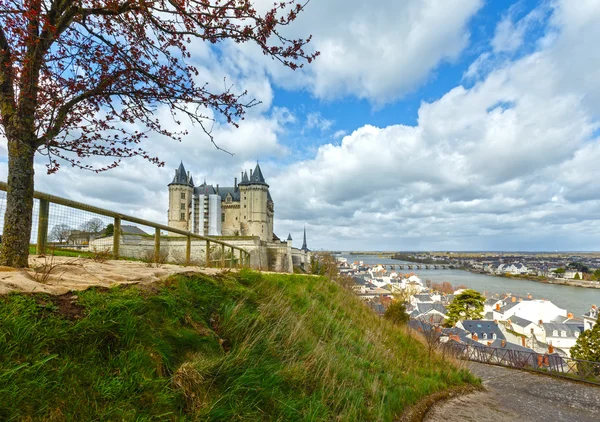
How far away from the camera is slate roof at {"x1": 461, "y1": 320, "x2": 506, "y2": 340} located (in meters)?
32.4

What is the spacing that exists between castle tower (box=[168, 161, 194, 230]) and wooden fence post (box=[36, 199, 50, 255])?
50116 millimetres

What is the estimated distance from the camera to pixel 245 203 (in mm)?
53250

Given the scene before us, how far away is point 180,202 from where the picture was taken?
5378cm

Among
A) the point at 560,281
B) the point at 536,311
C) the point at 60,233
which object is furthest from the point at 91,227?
the point at 560,281

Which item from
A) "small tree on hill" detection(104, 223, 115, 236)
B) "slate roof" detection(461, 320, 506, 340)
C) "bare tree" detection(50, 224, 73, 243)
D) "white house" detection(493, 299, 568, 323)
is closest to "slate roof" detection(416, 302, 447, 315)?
"white house" detection(493, 299, 568, 323)

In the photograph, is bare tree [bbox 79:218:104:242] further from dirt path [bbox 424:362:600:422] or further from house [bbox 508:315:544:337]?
house [bbox 508:315:544:337]

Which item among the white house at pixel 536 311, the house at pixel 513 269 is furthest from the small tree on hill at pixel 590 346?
the house at pixel 513 269

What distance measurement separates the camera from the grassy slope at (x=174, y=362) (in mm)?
1957

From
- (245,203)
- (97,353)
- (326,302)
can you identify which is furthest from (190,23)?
(245,203)

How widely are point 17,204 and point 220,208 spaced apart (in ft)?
170

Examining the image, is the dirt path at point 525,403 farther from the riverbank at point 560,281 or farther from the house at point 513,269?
the house at point 513,269

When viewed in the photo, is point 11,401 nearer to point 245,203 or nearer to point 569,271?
point 245,203

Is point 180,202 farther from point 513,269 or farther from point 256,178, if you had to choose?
point 513,269

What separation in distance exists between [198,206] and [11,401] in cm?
5494
